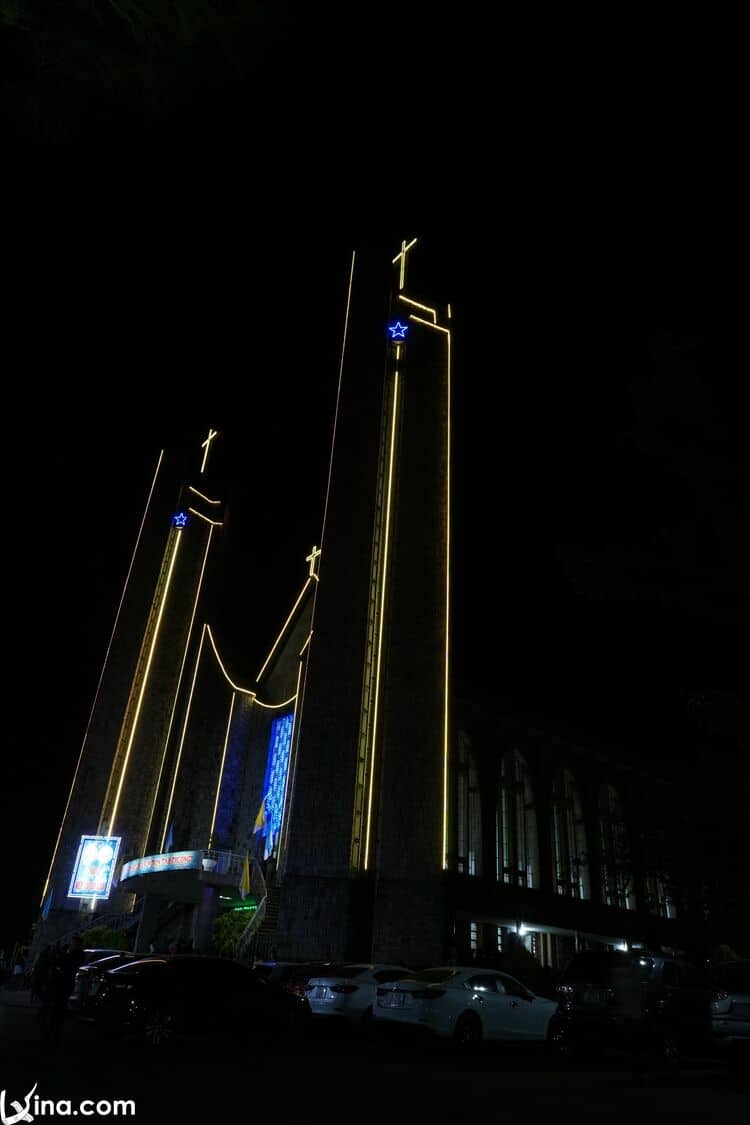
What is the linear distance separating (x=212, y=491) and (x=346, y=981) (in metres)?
41.6

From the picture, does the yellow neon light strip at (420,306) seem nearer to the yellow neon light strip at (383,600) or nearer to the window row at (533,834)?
the yellow neon light strip at (383,600)

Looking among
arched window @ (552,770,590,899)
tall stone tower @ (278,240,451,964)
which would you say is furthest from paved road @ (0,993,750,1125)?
arched window @ (552,770,590,899)

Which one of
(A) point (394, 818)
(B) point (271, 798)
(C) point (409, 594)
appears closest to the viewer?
(A) point (394, 818)

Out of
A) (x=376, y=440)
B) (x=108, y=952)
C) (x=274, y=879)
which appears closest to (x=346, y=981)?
(x=108, y=952)

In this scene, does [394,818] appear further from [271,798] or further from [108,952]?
[271,798]

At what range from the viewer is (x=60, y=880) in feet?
121

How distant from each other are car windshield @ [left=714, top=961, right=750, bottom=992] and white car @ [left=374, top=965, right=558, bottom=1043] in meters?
3.07

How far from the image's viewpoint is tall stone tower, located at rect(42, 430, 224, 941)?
36.4 m

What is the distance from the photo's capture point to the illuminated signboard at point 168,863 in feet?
90.3

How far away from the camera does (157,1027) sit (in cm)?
1004

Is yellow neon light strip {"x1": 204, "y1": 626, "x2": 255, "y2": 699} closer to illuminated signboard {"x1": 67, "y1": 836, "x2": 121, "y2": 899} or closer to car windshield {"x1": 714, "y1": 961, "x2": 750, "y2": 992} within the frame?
illuminated signboard {"x1": 67, "y1": 836, "x2": 121, "y2": 899}

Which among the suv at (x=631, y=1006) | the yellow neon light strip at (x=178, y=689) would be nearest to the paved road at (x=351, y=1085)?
the suv at (x=631, y=1006)

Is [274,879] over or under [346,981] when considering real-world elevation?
over

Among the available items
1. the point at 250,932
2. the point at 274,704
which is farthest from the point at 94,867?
the point at 250,932
